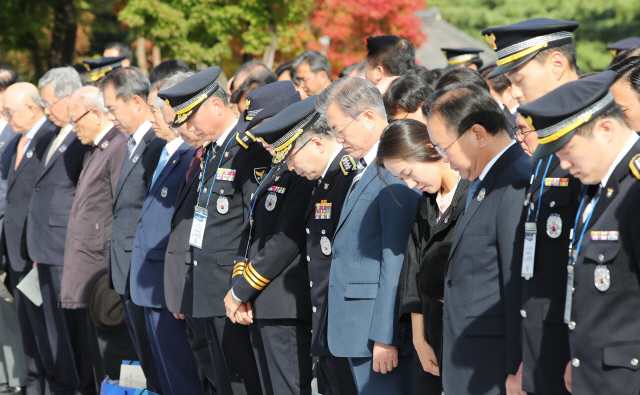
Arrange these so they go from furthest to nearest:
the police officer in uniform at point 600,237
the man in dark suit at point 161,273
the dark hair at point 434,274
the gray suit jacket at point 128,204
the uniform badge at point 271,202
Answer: the gray suit jacket at point 128,204
the man in dark suit at point 161,273
the uniform badge at point 271,202
the dark hair at point 434,274
the police officer in uniform at point 600,237

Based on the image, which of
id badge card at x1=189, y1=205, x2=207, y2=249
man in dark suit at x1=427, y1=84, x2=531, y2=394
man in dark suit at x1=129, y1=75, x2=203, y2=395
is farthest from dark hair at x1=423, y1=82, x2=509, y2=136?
man in dark suit at x1=129, y1=75, x2=203, y2=395

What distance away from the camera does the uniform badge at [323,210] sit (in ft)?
12.2

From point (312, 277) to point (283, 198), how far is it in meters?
0.54

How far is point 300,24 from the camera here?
14898 mm

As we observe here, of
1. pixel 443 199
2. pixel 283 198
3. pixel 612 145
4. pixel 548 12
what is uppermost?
pixel 612 145

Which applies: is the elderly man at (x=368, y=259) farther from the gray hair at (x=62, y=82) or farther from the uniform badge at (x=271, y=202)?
the gray hair at (x=62, y=82)

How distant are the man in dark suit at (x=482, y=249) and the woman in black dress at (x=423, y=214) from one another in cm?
26

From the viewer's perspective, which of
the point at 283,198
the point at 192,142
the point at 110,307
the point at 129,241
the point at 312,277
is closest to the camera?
the point at 312,277

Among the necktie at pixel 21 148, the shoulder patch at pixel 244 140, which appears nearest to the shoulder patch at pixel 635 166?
the shoulder patch at pixel 244 140

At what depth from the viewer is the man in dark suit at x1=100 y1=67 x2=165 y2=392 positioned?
5.22 m

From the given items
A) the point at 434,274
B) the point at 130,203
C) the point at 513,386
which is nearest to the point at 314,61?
the point at 130,203

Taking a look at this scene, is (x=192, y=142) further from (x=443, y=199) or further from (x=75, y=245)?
(x=443, y=199)

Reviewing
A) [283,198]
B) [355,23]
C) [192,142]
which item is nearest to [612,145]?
[283,198]

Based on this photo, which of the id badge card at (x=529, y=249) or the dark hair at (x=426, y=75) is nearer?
the id badge card at (x=529, y=249)
